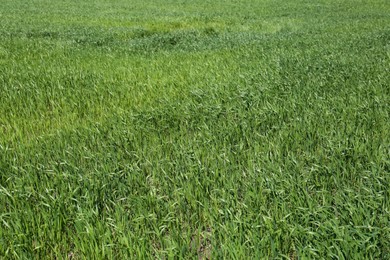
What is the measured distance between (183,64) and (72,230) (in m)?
6.87

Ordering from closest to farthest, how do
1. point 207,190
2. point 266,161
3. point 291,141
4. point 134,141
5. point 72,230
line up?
point 72,230, point 207,190, point 266,161, point 291,141, point 134,141

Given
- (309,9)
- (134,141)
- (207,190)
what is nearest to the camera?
(207,190)

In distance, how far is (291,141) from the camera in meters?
4.39

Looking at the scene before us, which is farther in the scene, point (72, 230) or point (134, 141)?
point (134, 141)

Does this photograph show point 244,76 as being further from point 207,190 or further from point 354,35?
point 354,35

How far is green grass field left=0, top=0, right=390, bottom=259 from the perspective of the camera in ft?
9.00

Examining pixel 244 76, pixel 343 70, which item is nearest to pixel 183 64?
pixel 244 76

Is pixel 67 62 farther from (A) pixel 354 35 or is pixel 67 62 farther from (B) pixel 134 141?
(A) pixel 354 35

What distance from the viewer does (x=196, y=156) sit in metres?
4.00

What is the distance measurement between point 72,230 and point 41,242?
277mm

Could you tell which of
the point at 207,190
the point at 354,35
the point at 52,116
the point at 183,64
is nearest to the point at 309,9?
the point at 354,35

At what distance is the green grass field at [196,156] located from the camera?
108 inches

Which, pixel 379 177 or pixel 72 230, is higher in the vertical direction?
pixel 379 177

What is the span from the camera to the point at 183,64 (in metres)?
9.50
